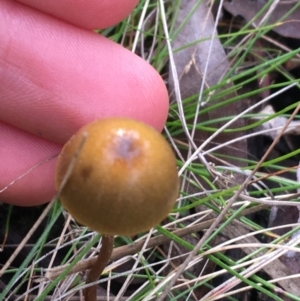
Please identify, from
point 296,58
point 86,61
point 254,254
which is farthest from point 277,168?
point 86,61

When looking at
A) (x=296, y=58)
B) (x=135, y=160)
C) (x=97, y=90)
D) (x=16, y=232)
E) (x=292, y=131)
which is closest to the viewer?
(x=135, y=160)

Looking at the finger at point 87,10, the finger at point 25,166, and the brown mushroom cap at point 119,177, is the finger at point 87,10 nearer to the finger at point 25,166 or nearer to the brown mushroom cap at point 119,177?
the finger at point 25,166

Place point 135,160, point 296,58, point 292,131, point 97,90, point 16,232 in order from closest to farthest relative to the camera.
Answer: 1. point 135,160
2. point 97,90
3. point 16,232
4. point 292,131
5. point 296,58

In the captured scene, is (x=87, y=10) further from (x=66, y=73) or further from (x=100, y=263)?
(x=100, y=263)

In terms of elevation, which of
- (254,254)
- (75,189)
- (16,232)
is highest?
(75,189)

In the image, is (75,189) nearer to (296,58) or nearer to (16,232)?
(16,232)
